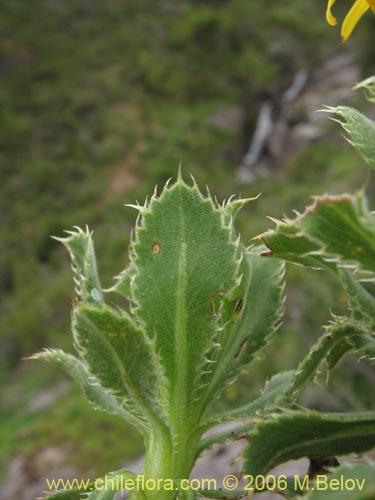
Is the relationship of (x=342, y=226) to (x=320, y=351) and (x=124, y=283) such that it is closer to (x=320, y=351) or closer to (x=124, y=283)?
(x=320, y=351)

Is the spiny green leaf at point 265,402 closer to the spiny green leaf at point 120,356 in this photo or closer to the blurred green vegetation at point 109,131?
the spiny green leaf at point 120,356

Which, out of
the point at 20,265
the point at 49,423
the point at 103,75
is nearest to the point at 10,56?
the point at 103,75

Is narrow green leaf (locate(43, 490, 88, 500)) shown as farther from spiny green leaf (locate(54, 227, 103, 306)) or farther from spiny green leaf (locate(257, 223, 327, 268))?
spiny green leaf (locate(257, 223, 327, 268))

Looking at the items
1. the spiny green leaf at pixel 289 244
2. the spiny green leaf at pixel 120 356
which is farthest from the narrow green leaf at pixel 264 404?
the spiny green leaf at pixel 289 244

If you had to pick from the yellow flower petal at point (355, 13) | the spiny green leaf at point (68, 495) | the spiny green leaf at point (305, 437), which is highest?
the yellow flower petal at point (355, 13)

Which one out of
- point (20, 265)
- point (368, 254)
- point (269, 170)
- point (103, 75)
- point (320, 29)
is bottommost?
point (20, 265)

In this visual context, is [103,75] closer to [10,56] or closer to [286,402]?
[10,56]
